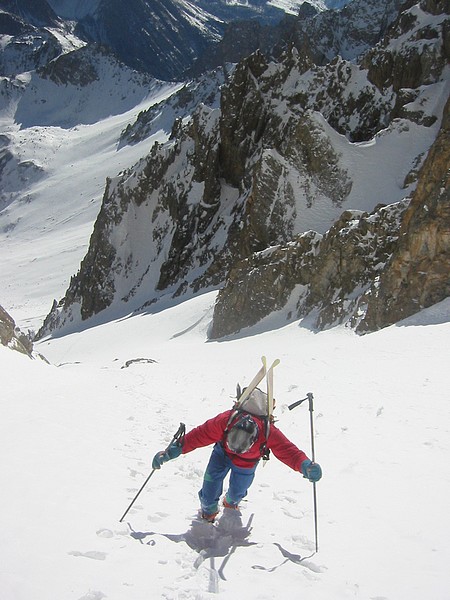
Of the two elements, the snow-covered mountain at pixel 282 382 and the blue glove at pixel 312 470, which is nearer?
the snow-covered mountain at pixel 282 382

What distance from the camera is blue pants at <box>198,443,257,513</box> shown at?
4930 millimetres

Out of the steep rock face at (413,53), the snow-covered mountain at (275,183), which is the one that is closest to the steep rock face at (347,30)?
the snow-covered mountain at (275,183)

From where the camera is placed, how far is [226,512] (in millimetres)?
5113

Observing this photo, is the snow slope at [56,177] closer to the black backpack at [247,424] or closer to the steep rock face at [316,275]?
the steep rock face at [316,275]

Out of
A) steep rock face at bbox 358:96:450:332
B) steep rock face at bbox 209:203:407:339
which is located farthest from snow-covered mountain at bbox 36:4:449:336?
steep rock face at bbox 358:96:450:332

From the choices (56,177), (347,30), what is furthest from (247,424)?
(56,177)

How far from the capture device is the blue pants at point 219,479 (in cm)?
493

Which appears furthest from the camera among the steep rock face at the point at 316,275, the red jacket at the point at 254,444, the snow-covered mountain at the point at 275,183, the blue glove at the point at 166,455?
the snow-covered mountain at the point at 275,183

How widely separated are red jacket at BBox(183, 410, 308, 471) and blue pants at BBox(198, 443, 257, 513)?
99mm

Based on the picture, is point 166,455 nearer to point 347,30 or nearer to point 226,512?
point 226,512

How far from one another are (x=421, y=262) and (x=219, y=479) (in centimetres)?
1495

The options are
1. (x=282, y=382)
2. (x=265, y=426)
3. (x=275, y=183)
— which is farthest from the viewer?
(x=275, y=183)

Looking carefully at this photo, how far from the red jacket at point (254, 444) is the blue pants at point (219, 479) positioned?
10 cm

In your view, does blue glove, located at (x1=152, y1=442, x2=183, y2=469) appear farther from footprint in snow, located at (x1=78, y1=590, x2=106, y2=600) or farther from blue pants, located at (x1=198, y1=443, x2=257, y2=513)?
footprint in snow, located at (x1=78, y1=590, x2=106, y2=600)
